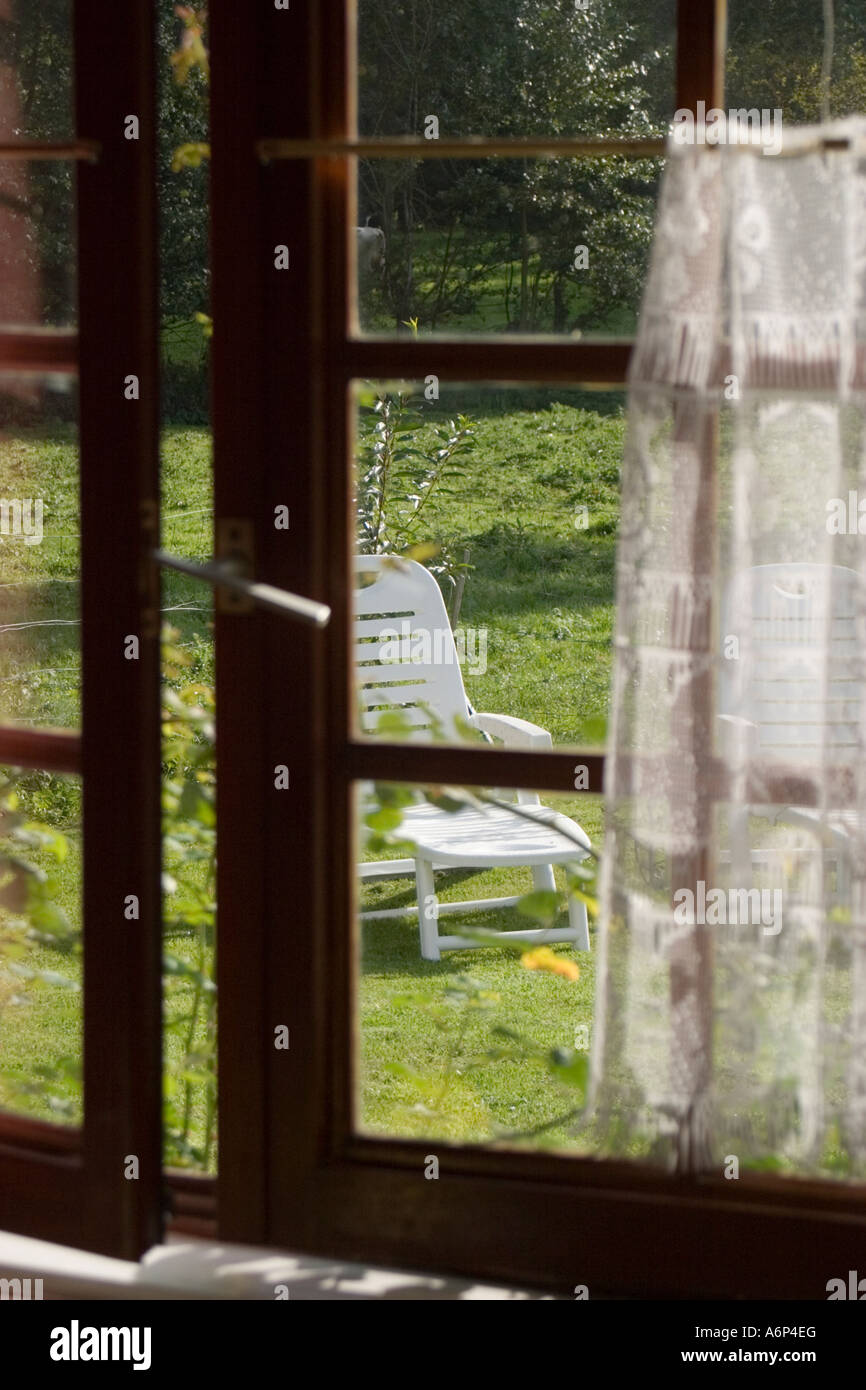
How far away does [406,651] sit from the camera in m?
1.88

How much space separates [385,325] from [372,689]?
433 millimetres

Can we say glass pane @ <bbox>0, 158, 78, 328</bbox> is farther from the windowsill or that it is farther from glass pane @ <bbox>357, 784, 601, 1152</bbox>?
the windowsill

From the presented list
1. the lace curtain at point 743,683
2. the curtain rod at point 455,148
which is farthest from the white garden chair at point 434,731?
the curtain rod at point 455,148

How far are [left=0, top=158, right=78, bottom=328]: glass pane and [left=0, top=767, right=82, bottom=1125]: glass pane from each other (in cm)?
58

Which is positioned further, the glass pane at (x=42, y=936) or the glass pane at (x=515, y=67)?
the glass pane at (x=42, y=936)

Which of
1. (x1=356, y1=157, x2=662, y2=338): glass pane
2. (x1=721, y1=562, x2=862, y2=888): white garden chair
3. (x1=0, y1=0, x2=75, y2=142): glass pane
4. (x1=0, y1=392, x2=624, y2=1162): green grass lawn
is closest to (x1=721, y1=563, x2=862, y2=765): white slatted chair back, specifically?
(x1=721, y1=562, x2=862, y2=888): white garden chair

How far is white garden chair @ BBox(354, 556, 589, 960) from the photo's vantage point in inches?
73.6

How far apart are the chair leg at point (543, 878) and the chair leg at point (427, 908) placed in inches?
4.8

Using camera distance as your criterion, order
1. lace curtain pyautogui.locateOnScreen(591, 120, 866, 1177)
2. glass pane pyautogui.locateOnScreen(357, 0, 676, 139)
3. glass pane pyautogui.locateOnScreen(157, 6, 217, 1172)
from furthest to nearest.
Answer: glass pane pyautogui.locateOnScreen(157, 6, 217, 1172) < glass pane pyautogui.locateOnScreen(357, 0, 676, 139) < lace curtain pyautogui.locateOnScreen(591, 120, 866, 1177)

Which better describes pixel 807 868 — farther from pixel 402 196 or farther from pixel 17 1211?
pixel 17 1211

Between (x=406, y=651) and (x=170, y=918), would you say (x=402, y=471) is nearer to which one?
(x=406, y=651)

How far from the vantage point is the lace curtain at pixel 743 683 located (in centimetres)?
155

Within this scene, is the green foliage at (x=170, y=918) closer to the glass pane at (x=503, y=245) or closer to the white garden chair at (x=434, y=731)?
the white garden chair at (x=434, y=731)
